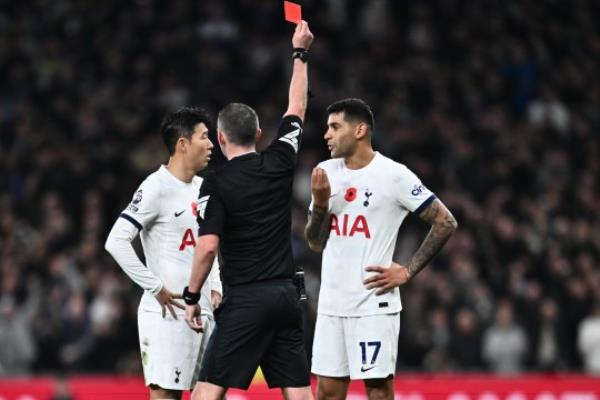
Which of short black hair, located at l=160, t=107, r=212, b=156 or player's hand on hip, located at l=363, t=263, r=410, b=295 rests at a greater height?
short black hair, located at l=160, t=107, r=212, b=156

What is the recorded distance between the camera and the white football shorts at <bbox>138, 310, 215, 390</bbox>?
8.37 metres

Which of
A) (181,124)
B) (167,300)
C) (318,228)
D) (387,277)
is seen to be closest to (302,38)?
(181,124)

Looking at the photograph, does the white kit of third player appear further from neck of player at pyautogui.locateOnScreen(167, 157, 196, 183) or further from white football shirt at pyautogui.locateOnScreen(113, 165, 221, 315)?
neck of player at pyautogui.locateOnScreen(167, 157, 196, 183)

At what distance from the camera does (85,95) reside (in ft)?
60.5

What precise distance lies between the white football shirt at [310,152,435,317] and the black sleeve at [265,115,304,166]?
0.82m

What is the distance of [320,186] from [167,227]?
3.53 feet

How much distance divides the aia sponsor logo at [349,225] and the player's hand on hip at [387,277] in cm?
25

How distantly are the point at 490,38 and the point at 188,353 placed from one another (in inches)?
500

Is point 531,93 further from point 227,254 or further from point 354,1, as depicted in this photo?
point 227,254

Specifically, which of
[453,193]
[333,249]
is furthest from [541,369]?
[333,249]

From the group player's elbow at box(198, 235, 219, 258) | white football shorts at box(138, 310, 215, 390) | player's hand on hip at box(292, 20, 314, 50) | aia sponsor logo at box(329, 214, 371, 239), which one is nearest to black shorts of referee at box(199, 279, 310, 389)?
player's elbow at box(198, 235, 219, 258)

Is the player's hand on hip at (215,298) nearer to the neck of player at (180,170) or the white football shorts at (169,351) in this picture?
the white football shorts at (169,351)

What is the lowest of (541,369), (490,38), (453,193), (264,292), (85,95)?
(541,369)

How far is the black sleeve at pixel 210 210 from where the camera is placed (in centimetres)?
758
